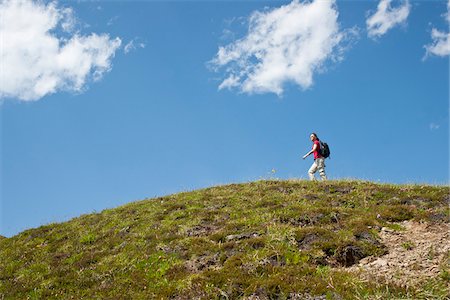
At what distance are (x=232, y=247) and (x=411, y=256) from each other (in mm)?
6291

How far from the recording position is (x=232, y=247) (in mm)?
16469

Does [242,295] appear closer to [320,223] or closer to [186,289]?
[186,289]

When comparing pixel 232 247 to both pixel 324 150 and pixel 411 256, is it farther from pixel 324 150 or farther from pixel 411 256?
pixel 324 150

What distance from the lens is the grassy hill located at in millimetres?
12859

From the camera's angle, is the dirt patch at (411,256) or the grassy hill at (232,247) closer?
the dirt patch at (411,256)

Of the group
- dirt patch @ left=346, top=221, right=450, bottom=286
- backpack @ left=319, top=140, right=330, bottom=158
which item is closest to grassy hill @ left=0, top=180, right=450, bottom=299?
dirt patch @ left=346, top=221, right=450, bottom=286

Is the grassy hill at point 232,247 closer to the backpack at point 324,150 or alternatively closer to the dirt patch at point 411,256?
the dirt patch at point 411,256

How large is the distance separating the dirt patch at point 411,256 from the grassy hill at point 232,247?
391 millimetres

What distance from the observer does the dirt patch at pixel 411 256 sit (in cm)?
1213

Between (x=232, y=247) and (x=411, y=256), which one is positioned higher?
(x=232, y=247)

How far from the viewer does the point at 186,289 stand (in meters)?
13.5

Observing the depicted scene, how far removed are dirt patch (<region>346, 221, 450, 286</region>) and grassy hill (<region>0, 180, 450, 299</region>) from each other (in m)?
0.39

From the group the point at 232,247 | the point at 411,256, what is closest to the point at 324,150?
the point at 232,247

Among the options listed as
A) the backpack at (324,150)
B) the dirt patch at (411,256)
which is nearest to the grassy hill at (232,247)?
the dirt patch at (411,256)
